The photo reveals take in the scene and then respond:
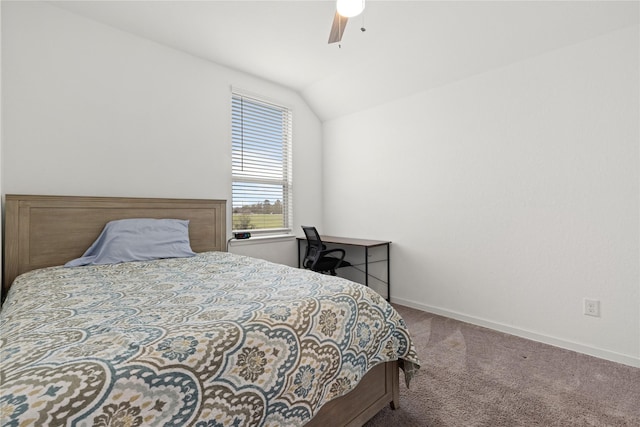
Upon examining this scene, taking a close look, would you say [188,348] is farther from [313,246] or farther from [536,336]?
[536,336]

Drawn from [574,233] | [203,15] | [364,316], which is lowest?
[364,316]

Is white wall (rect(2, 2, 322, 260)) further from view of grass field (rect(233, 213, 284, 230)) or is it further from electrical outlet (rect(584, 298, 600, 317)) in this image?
electrical outlet (rect(584, 298, 600, 317))

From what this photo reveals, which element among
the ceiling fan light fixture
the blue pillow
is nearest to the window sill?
the blue pillow

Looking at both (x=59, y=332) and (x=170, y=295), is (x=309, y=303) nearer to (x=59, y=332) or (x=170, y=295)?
(x=170, y=295)

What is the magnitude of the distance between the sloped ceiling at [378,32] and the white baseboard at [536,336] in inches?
90.5

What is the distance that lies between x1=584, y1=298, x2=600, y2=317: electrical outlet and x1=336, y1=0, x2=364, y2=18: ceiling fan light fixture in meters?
2.59

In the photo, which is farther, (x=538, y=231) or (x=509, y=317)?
(x=509, y=317)

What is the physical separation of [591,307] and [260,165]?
335 centimetres

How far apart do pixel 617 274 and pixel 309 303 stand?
2.32 m

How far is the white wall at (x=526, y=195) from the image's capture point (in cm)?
215

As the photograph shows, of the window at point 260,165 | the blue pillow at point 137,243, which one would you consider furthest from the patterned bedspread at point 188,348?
the window at point 260,165

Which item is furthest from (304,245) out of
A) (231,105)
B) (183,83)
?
(183,83)

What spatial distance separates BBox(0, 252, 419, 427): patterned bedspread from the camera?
749 millimetres

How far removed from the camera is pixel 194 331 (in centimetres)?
100
